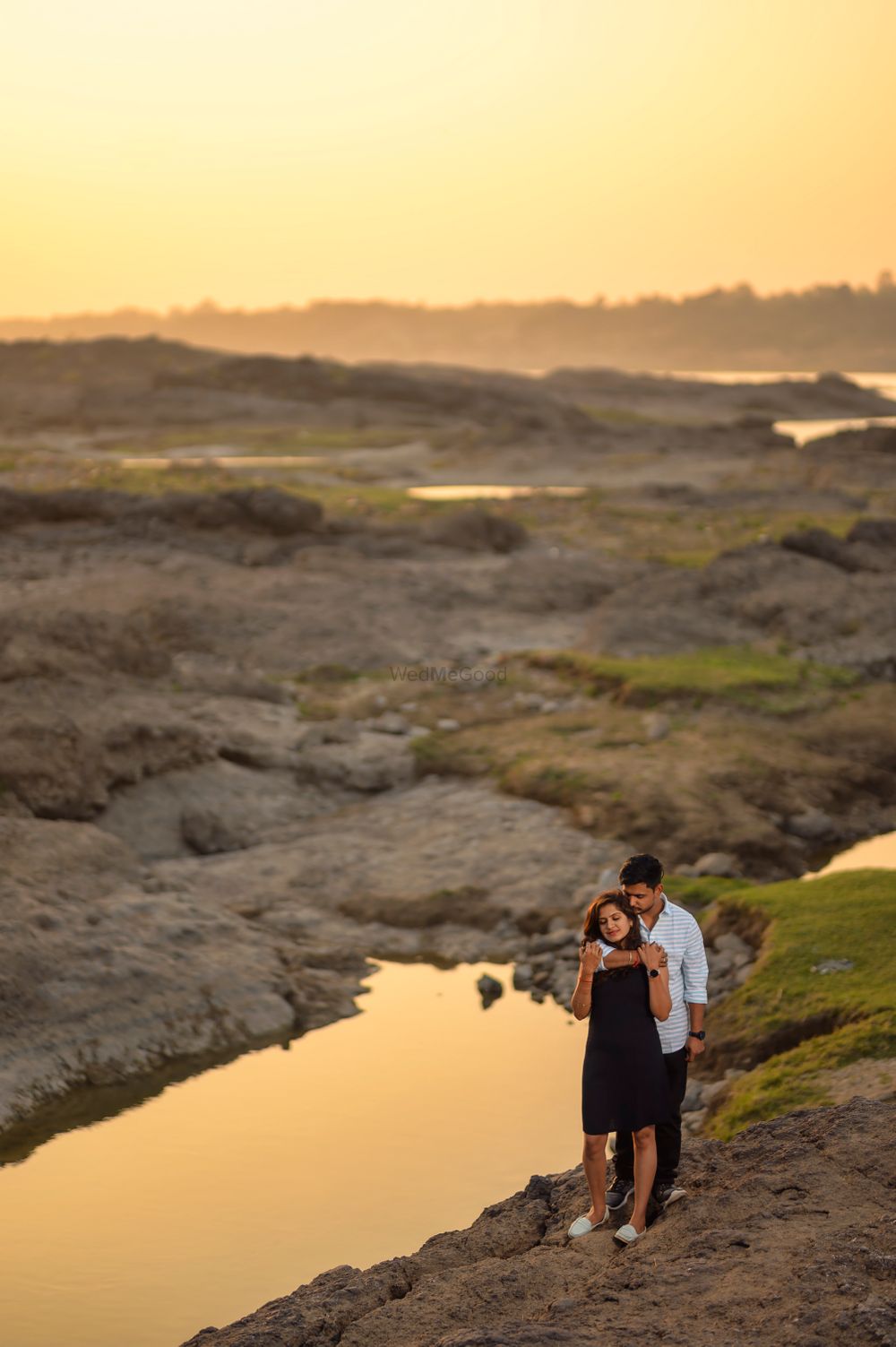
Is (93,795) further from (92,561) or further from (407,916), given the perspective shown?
(92,561)

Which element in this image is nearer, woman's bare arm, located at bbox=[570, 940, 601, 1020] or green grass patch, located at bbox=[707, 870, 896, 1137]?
woman's bare arm, located at bbox=[570, 940, 601, 1020]

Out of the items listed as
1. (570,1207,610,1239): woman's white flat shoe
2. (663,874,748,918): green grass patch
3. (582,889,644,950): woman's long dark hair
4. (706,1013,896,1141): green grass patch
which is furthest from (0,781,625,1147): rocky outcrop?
(582,889,644,950): woman's long dark hair

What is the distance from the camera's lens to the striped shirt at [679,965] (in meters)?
6.24

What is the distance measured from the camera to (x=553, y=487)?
156 feet

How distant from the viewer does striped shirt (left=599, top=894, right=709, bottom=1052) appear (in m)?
6.24

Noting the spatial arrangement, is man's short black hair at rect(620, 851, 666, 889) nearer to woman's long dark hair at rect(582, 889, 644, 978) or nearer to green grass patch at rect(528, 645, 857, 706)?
woman's long dark hair at rect(582, 889, 644, 978)

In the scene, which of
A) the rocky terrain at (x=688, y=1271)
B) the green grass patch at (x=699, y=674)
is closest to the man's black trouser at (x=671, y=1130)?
the rocky terrain at (x=688, y=1271)

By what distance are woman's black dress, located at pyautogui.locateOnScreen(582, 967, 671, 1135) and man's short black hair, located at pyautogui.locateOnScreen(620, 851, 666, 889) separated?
360mm

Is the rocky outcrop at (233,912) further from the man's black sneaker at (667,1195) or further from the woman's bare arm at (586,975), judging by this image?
the woman's bare arm at (586,975)

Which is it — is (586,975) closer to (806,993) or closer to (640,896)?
(640,896)

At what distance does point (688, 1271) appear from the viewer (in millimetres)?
5477

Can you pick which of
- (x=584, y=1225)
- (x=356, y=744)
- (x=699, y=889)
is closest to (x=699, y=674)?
(x=356, y=744)

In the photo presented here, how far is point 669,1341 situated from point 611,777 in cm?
1002

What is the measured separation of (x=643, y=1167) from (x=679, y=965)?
85 centimetres
